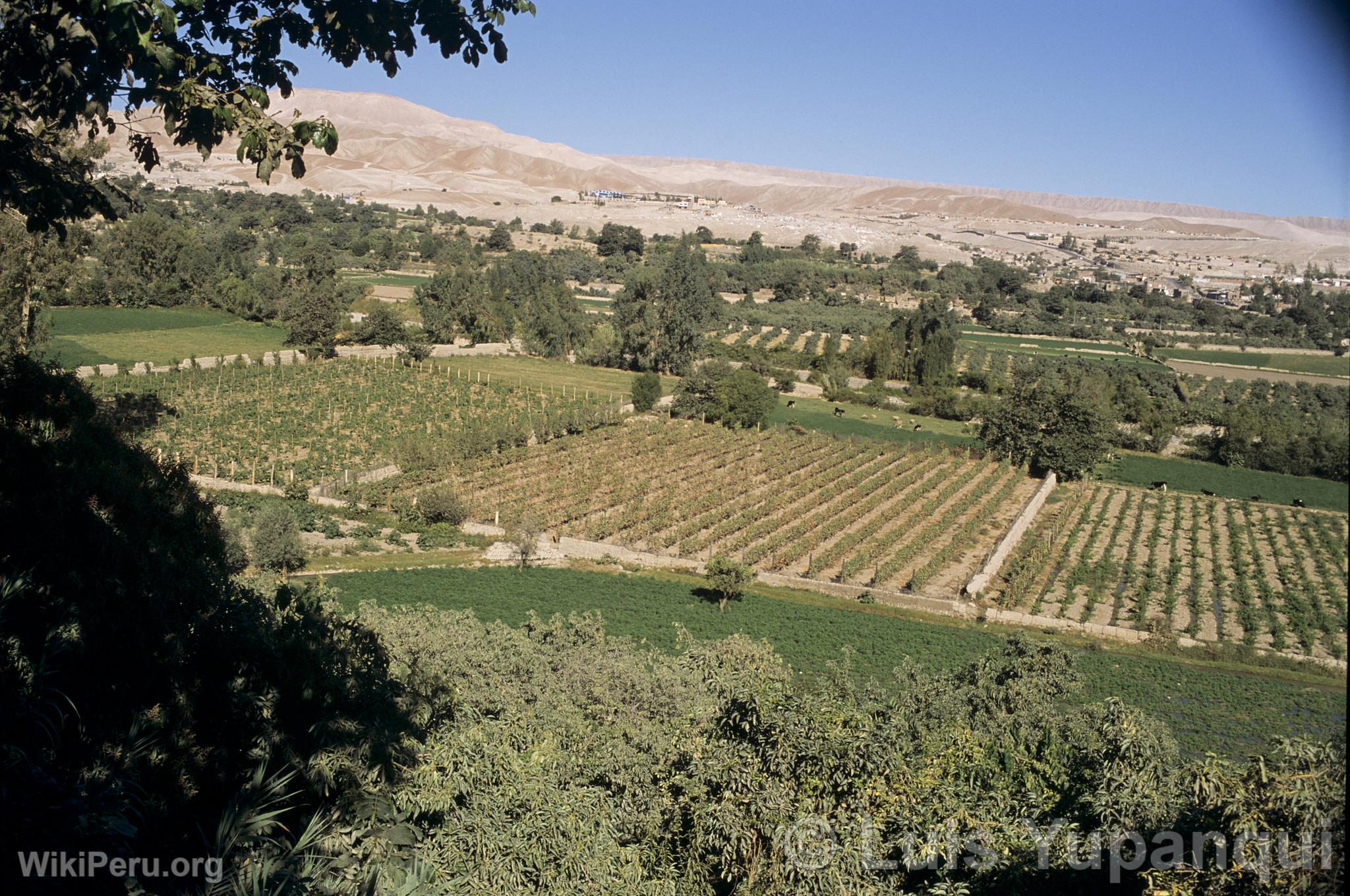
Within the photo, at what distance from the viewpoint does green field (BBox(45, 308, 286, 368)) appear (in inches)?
1410

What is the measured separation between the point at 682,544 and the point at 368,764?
1659 centimetres

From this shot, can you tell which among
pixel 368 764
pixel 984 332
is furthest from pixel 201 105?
pixel 984 332

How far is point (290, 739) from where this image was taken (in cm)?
441

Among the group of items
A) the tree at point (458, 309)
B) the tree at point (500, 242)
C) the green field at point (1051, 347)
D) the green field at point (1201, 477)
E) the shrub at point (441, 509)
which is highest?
the tree at point (500, 242)

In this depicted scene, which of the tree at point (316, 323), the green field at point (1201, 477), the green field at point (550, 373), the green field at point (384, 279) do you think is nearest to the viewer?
the green field at point (1201, 477)

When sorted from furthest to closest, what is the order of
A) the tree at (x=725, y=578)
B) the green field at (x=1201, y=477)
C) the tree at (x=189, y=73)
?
the green field at (x=1201, y=477) < the tree at (x=725, y=578) < the tree at (x=189, y=73)

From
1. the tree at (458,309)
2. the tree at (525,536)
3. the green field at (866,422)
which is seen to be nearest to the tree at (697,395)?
the green field at (866,422)

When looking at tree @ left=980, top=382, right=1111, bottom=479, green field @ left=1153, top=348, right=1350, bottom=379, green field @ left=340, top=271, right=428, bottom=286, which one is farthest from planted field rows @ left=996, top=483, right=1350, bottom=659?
green field @ left=340, top=271, right=428, bottom=286

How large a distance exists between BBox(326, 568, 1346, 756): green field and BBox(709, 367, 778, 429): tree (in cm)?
1581

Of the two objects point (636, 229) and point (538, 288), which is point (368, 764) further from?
point (636, 229)

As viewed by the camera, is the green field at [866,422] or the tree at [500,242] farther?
the tree at [500,242]

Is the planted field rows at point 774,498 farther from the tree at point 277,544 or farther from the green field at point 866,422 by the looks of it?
the tree at point 277,544

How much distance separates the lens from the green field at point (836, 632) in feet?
46.5

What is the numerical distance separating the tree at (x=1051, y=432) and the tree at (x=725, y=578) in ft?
60.0
